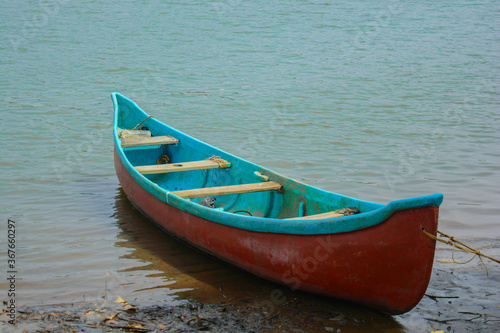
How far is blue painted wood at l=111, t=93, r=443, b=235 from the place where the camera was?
13.9 ft

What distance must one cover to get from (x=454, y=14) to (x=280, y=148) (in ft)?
58.5

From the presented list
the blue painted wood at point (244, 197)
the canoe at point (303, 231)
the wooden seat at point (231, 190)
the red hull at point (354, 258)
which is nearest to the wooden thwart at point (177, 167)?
the canoe at point (303, 231)

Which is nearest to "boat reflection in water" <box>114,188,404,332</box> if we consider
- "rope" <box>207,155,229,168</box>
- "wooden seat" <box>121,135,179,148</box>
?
"rope" <box>207,155,229,168</box>

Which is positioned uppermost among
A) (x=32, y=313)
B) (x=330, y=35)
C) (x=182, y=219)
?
(x=330, y=35)

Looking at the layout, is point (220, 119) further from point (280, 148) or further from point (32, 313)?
point (32, 313)

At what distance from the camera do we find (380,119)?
11.6 m

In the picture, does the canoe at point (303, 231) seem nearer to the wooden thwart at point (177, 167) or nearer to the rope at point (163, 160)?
the wooden thwart at point (177, 167)

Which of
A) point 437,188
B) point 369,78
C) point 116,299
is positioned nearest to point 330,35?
point 369,78

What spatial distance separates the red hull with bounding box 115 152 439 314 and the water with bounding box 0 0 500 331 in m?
0.34

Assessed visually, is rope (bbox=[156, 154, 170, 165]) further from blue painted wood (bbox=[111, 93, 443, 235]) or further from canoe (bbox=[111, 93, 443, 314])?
canoe (bbox=[111, 93, 443, 314])

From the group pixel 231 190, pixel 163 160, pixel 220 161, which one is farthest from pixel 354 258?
pixel 163 160

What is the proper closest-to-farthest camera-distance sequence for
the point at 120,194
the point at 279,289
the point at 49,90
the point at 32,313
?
1. the point at 32,313
2. the point at 279,289
3. the point at 120,194
4. the point at 49,90

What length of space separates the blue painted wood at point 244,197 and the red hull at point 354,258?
0.08 meters

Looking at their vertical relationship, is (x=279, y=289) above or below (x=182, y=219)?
below
